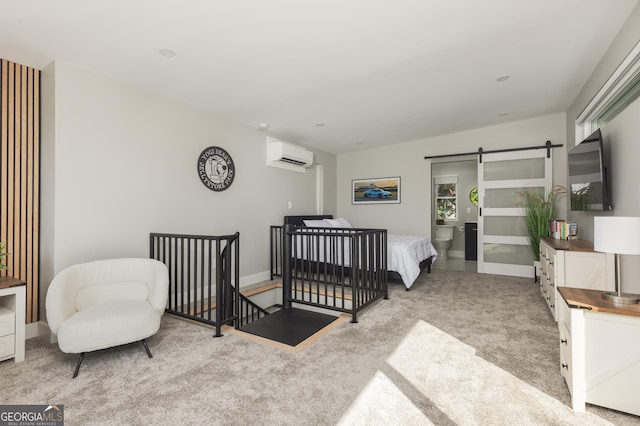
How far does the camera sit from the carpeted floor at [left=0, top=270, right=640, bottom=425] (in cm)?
162

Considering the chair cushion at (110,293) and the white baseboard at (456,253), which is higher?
the chair cushion at (110,293)

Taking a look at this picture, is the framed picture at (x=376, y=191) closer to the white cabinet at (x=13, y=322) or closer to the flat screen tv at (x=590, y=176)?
the flat screen tv at (x=590, y=176)

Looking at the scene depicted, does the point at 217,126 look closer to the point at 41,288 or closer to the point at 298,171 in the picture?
the point at 298,171

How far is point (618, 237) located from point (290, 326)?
2.44 metres

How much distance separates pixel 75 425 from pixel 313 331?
1702 mm

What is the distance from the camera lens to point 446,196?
296 inches

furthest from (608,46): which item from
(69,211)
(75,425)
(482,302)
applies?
(69,211)

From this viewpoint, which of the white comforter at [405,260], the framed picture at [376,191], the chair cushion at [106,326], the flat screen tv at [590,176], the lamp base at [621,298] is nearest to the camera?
the lamp base at [621,298]

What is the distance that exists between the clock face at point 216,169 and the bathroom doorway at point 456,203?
476cm

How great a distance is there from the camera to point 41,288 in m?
2.77

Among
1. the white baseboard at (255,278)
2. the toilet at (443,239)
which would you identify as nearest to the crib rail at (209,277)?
the white baseboard at (255,278)

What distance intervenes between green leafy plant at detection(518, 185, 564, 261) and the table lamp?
307cm

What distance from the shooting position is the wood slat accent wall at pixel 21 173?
2.61m

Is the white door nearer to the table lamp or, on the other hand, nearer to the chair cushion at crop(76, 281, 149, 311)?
the table lamp
